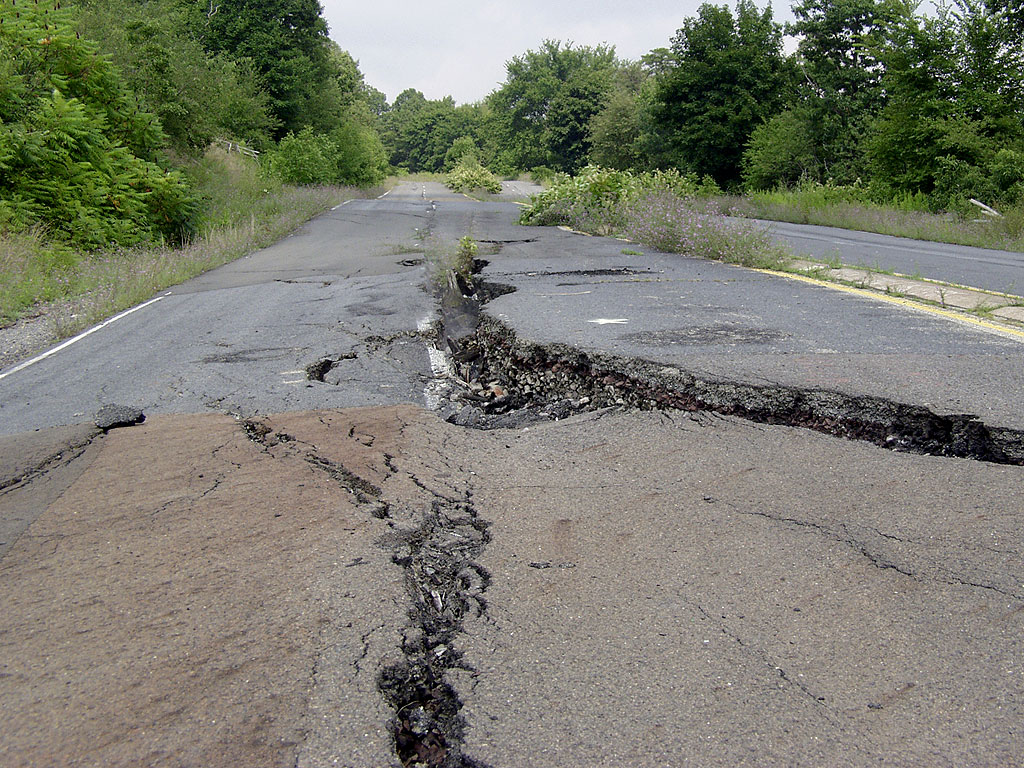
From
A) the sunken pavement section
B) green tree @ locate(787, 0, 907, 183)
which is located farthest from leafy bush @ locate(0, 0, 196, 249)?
green tree @ locate(787, 0, 907, 183)

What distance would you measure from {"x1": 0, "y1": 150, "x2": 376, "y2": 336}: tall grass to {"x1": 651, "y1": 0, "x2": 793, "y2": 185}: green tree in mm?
21795

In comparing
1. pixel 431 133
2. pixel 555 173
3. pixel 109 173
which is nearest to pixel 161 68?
pixel 109 173

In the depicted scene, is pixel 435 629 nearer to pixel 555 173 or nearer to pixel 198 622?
pixel 198 622

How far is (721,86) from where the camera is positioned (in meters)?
34.0

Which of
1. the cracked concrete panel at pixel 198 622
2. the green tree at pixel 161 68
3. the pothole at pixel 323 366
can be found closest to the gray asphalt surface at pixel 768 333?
the pothole at pixel 323 366

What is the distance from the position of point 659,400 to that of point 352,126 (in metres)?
44.1

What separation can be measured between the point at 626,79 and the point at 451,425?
2601 inches

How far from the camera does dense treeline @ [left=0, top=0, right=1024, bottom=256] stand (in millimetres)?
13203

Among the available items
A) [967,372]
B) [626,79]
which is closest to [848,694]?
[967,372]

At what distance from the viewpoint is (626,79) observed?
64.6 meters

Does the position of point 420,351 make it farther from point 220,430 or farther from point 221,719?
point 221,719

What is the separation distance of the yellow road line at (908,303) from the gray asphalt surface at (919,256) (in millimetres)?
1346

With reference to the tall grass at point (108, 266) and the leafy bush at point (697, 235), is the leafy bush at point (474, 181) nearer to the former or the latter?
the tall grass at point (108, 266)

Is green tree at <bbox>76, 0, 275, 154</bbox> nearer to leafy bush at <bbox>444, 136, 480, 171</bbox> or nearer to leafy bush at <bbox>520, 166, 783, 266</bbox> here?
leafy bush at <bbox>520, 166, 783, 266</bbox>
